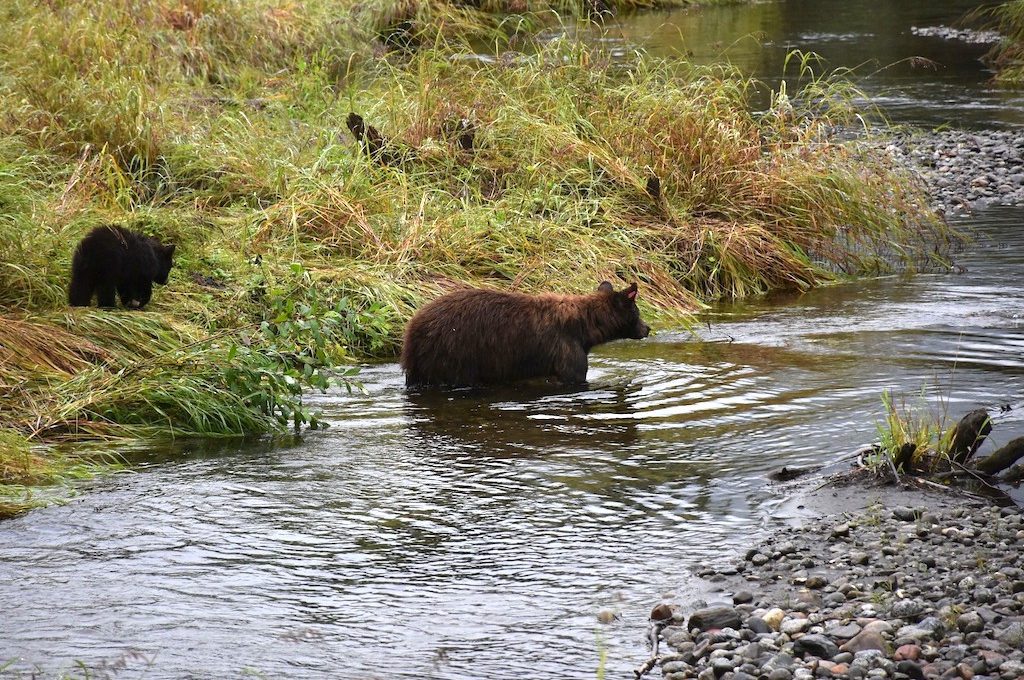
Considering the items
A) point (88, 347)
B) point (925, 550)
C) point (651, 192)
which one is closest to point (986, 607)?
point (925, 550)

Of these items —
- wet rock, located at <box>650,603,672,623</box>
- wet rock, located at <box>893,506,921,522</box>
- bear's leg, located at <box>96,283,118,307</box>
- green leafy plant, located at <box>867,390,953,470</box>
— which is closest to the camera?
wet rock, located at <box>650,603,672,623</box>

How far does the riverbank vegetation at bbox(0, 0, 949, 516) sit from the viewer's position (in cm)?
854

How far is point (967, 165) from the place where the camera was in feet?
53.5

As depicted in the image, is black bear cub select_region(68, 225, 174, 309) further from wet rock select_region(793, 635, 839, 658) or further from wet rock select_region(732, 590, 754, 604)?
wet rock select_region(793, 635, 839, 658)

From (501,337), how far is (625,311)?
1.01m

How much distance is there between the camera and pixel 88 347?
26.9ft

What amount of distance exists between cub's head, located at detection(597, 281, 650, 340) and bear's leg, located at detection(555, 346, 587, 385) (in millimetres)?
420

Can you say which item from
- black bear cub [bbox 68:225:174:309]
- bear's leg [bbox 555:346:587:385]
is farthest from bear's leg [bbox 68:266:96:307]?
bear's leg [bbox 555:346:587:385]

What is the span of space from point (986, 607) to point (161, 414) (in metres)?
4.74

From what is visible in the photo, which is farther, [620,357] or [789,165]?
[789,165]

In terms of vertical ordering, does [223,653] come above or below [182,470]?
below

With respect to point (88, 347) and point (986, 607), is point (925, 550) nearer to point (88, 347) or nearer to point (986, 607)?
point (986, 607)

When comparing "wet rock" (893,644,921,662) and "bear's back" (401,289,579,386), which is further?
"bear's back" (401,289,579,386)

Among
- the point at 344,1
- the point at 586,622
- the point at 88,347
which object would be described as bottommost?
the point at 586,622
